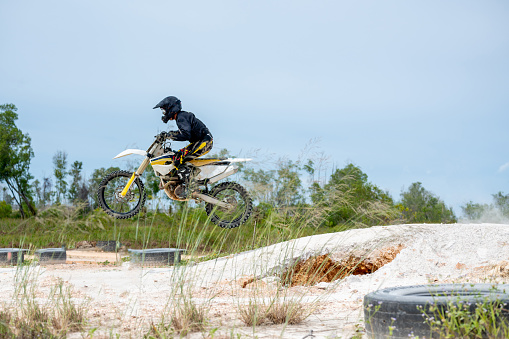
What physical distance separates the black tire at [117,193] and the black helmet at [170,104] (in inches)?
51.6

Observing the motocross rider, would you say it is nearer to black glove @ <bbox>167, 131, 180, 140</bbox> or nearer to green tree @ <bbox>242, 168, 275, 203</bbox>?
black glove @ <bbox>167, 131, 180, 140</bbox>

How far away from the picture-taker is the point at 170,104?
25.2 feet

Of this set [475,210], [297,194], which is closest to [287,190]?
[297,194]

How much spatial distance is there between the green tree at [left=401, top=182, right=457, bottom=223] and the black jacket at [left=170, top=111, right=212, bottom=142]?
13.4 metres

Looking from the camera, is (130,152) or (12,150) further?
(12,150)

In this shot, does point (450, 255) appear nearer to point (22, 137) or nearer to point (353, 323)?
point (353, 323)

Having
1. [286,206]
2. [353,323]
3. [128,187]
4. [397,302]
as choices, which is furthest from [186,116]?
[397,302]

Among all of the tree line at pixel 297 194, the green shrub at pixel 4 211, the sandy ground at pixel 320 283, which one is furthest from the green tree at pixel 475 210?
the green shrub at pixel 4 211

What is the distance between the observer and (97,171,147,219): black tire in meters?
8.13

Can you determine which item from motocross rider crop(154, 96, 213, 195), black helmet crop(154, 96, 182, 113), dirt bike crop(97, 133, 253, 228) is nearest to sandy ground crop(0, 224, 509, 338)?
dirt bike crop(97, 133, 253, 228)

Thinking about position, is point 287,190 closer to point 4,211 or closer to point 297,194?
point 297,194

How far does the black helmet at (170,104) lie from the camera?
25.2 feet

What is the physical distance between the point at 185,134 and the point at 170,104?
21.0 inches

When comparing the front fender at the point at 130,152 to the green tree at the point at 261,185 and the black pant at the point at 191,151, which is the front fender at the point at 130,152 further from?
the green tree at the point at 261,185
